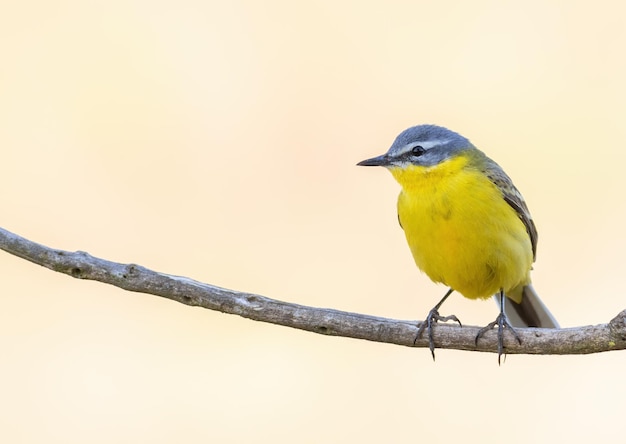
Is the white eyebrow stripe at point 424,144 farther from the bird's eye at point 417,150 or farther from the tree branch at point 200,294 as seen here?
the tree branch at point 200,294

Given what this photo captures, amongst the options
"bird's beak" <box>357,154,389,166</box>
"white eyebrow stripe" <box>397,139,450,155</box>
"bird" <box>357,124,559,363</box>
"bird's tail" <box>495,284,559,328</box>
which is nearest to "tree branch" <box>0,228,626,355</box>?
"bird" <box>357,124,559,363</box>

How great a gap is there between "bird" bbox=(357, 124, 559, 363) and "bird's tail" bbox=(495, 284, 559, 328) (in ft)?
1.97

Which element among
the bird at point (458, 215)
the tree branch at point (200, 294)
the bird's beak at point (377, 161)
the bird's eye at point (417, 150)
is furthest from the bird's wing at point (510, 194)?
the tree branch at point (200, 294)

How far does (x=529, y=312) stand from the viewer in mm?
7379

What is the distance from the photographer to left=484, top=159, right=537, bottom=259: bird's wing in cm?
671

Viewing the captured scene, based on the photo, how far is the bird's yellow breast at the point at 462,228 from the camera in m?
6.30

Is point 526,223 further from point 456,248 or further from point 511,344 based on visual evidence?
point 511,344

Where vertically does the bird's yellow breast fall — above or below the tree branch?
above

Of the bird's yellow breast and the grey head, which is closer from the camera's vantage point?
the bird's yellow breast

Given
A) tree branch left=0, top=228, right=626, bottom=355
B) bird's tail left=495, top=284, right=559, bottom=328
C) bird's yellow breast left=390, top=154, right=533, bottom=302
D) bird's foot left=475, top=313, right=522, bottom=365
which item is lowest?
tree branch left=0, top=228, right=626, bottom=355

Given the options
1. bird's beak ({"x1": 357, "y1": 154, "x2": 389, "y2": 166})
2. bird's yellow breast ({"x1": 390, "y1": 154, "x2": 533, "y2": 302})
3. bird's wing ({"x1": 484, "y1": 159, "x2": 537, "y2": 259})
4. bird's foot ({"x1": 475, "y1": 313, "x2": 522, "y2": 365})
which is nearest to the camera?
bird's foot ({"x1": 475, "y1": 313, "x2": 522, "y2": 365})

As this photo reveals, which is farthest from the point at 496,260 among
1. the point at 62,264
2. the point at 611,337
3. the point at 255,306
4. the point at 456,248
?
the point at 62,264

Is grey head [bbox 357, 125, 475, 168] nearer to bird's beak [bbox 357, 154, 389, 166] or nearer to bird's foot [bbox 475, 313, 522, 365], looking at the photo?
bird's beak [bbox 357, 154, 389, 166]

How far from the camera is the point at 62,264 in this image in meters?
5.48
